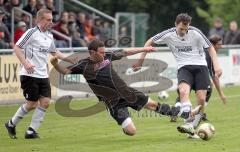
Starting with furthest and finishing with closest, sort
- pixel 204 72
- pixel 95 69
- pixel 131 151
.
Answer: pixel 204 72 → pixel 95 69 → pixel 131 151

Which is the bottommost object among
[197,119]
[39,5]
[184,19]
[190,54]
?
[197,119]

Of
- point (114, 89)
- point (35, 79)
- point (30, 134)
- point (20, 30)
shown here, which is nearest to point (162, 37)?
point (114, 89)

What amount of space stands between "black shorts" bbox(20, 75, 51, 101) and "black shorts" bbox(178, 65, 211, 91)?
2351 mm

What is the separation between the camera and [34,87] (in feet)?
45.0

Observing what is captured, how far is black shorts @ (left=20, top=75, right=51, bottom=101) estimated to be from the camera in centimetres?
1373

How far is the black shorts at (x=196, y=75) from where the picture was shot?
14.0 meters

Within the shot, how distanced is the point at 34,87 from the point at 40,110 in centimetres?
41

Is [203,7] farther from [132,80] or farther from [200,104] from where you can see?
[200,104]

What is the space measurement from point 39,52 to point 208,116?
549 centimetres

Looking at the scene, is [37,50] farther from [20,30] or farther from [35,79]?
[20,30]

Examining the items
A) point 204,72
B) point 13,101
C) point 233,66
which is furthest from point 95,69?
point 233,66

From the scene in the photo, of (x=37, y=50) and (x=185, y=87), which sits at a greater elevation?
(x=37, y=50)

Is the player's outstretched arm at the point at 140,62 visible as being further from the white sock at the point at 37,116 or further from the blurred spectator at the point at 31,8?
the blurred spectator at the point at 31,8

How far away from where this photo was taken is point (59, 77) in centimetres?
2136
